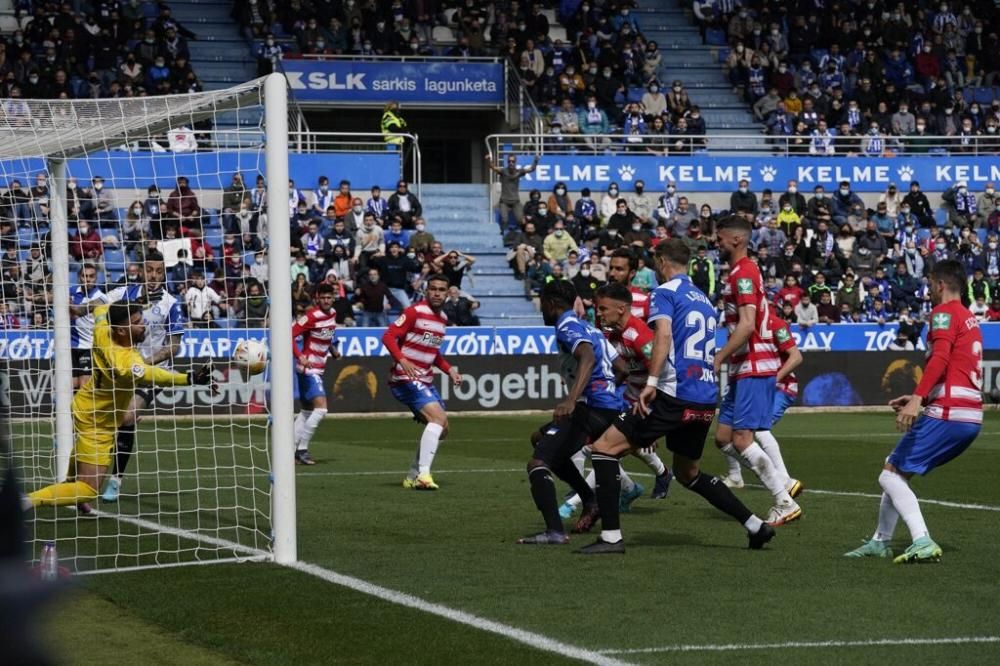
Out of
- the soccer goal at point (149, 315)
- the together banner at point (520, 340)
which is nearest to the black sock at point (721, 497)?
the soccer goal at point (149, 315)

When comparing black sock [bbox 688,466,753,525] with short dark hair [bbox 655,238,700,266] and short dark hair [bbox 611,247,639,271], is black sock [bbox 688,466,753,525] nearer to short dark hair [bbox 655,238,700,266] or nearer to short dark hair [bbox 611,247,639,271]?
short dark hair [bbox 655,238,700,266]

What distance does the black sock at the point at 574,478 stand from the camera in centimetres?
Result: 1021

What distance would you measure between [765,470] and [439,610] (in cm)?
393

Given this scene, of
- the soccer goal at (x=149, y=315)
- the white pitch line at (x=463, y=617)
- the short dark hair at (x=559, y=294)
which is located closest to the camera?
the white pitch line at (x=463, y=617)

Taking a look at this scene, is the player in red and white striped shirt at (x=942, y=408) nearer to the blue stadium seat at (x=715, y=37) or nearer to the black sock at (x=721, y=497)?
the black sock at (x=721, y=497)

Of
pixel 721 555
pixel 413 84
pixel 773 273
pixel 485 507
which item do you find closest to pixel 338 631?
pixel 721 555

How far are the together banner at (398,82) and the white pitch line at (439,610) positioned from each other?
2612 centimetres

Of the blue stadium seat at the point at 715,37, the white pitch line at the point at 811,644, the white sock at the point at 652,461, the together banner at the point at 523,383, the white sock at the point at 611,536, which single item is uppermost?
the blue stadium seat at the point at 715,37

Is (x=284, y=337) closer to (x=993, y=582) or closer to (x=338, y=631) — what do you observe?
(x=338, y=631)

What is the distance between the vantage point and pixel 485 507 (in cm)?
1241

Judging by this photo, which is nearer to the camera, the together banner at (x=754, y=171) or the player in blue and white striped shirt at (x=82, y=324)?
the player in blue and white striped shirt at (x=82, y=324)

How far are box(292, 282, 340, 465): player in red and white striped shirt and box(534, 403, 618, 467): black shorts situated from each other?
8041 mm

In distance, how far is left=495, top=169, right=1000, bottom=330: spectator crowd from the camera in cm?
3053

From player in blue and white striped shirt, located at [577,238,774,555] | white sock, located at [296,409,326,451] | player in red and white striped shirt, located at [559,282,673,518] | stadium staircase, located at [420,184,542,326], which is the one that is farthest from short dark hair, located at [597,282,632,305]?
stadium staircase, located at [420,184,542,326]
